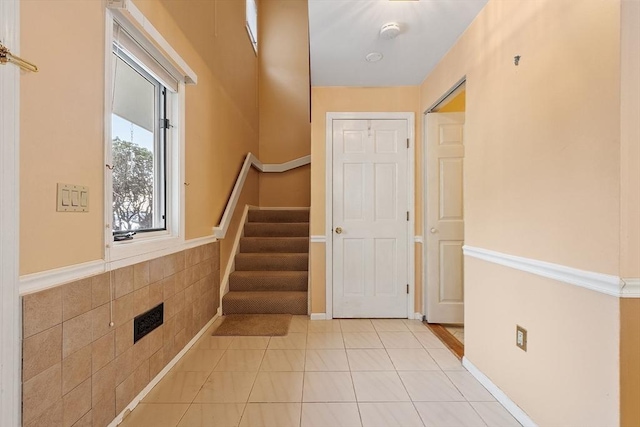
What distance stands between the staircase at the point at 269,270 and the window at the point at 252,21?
270 centimetres

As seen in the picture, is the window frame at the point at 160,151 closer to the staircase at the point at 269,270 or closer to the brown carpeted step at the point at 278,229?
the staircase at the point at 269,270

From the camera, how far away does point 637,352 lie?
3.57 ft

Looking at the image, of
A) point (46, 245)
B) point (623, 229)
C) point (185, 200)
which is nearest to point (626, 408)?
point (623, 229)

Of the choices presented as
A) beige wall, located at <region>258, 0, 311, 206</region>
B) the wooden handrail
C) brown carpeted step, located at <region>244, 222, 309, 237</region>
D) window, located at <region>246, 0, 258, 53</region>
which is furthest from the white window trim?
beige wall, located at <region>258, 0, 311, 206</region>

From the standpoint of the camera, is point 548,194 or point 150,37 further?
→ point 150,37

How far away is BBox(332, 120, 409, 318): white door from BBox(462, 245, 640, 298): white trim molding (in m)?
1.31

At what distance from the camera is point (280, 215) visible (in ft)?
14.9

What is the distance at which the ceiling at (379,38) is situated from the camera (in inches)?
73.3

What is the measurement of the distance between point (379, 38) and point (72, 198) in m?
2.09

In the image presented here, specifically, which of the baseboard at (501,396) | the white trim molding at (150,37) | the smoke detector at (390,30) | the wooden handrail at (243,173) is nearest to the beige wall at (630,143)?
the baseboard at (501,396)

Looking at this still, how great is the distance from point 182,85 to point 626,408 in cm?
294

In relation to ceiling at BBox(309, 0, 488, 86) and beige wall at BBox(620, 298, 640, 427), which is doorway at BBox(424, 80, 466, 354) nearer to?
ceiling at BBox(309, 0, 488, 86)

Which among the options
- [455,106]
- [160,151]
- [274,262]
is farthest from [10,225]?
[455,106]

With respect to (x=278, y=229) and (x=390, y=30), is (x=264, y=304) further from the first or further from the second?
(x=390, y=30)
